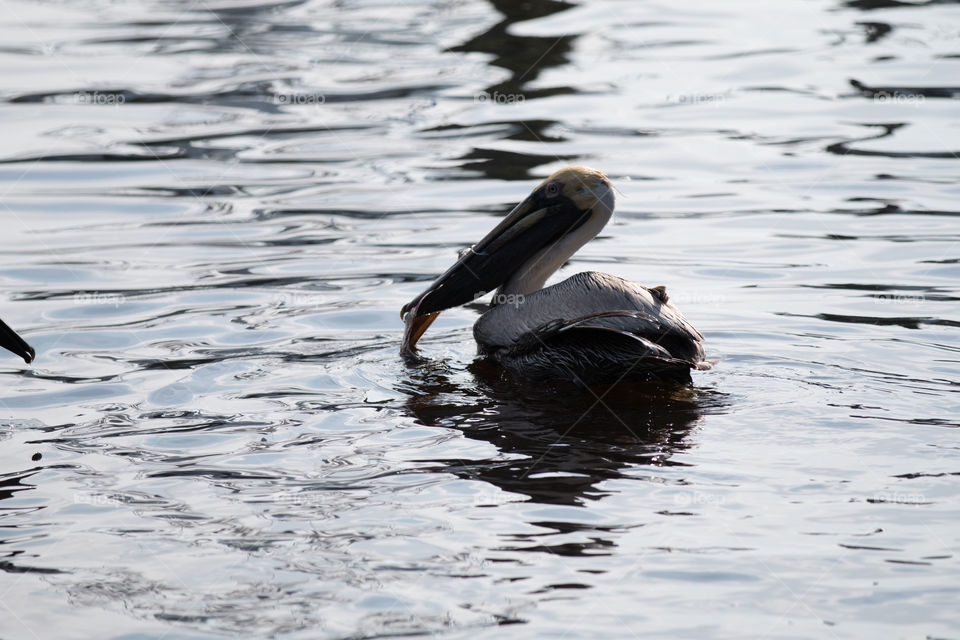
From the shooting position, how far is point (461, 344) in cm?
693

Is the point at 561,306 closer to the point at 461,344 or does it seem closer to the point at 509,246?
the point at 509,246

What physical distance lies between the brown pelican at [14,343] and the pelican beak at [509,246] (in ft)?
6.03

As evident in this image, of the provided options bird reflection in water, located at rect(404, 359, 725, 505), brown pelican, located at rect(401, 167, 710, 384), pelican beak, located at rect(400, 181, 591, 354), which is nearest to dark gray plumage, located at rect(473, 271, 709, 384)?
brown pelican, located at rect(401, 167, 710, 384)

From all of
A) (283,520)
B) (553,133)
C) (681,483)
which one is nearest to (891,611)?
(681,483)

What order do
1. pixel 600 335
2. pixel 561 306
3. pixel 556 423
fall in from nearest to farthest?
pixel 556 423 < pixel 600 335 < pixel 561 306

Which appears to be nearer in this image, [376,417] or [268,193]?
[376,417]

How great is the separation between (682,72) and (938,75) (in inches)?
96.6

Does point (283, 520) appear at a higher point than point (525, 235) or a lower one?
lower

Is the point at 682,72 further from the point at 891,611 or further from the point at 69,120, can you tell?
the point at 891,611

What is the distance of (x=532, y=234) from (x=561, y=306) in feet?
2.32

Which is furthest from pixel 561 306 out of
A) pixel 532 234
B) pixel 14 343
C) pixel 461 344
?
pixel 14 343

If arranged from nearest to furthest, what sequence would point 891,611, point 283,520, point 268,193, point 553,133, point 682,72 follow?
1. point 891,611
2. point 283,520
3. point 268,193
4. point 553,133
5. point 682,72

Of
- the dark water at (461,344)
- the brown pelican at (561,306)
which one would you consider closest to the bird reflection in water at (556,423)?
the dark water at (461,344)

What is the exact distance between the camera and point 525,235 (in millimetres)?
6629
